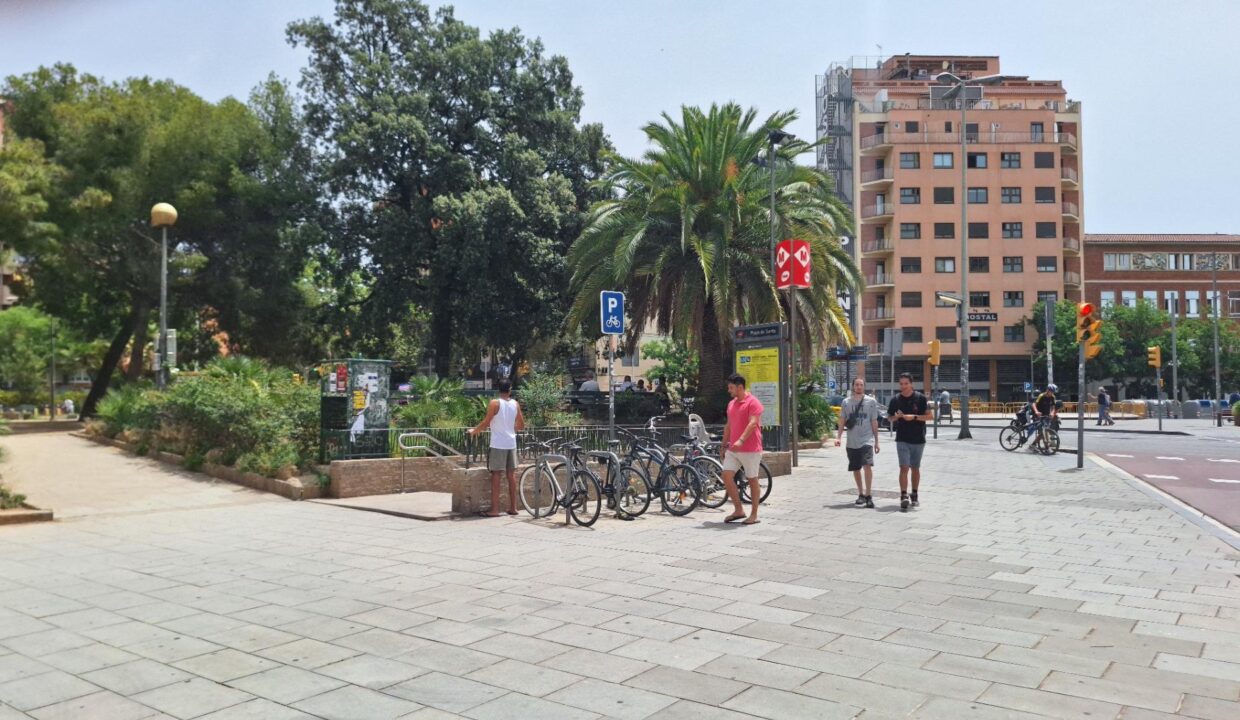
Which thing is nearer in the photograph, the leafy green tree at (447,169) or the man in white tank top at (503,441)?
the man in white tank top at (503,441)

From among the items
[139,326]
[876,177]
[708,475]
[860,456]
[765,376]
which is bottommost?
[708,475]

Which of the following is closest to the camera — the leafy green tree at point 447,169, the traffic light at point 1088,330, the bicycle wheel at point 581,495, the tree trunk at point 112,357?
the bicycle wheel at point 581,495

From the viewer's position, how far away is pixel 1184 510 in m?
12.7

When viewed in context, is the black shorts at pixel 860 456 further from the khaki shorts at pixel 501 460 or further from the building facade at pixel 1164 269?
the building facade at pixel 1164 269

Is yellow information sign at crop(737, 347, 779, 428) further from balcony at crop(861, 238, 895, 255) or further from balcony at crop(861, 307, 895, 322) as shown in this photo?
balcony at crop(861, 238, 895, 255)

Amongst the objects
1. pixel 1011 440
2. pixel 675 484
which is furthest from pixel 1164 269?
pixel 675 484

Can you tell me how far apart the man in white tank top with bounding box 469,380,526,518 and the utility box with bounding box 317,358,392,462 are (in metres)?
3.60

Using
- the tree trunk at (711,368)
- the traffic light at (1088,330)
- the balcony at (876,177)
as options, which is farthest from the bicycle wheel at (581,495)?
the balcony at (876,177)

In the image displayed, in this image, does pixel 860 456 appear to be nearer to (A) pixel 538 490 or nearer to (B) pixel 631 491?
(B) pixel 631 491

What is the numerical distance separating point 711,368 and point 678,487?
12.5 metres

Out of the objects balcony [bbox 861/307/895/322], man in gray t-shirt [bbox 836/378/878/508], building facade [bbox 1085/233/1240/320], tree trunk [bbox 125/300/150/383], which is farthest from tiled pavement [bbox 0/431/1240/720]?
building facade [bbox 1085/233/1240/320]

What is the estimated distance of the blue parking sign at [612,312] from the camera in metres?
13.5

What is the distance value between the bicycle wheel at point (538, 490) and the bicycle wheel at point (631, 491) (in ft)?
2.68

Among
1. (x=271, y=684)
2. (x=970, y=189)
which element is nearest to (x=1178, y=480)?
(x=271, y=684)
